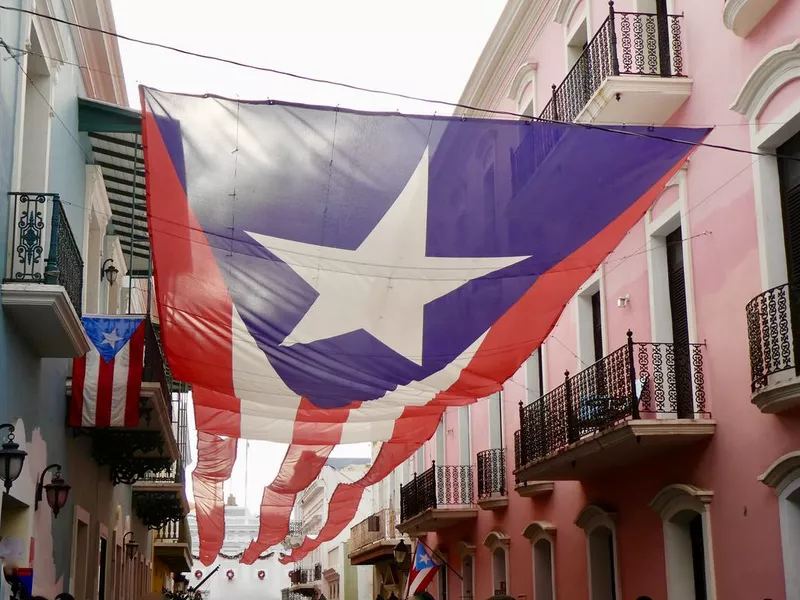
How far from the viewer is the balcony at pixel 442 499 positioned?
2227cm

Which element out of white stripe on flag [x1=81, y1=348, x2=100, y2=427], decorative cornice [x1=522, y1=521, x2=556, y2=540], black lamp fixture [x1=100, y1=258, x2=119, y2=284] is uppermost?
black lamp fixture [x1=100, y1=258, x2=119, y2=284]

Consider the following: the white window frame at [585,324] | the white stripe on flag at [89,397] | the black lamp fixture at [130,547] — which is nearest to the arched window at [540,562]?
the white window frame at [585,324]

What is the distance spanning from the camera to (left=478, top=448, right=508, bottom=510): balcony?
19.6m

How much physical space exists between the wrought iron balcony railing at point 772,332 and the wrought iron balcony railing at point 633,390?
5.71 ft

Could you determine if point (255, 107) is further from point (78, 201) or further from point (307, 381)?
point (78, 201)

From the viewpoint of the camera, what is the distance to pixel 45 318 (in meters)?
9.65

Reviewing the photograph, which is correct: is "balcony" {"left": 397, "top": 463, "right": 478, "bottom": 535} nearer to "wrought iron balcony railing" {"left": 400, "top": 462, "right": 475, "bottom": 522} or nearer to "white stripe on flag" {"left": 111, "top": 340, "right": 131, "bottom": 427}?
"wrought iron balcony railing" {"left": 400, "top": 462, "right": 475, "bottom": 522}

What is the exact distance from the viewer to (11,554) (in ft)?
32.3

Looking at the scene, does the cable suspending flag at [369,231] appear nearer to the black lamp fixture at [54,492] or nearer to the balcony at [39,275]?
the balcony at [39,275]

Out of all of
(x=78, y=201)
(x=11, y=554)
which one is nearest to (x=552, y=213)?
(x=11, y=554)

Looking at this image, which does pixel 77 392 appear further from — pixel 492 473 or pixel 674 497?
pixel 492 473

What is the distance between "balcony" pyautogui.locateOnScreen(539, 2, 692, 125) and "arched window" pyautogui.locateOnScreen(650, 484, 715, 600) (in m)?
4.46

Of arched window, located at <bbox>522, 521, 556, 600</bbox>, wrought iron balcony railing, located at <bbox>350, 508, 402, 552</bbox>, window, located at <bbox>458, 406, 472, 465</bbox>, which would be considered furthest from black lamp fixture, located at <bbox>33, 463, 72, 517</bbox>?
wrought iron balcony railing, located at <bbox>350, 508, 402, 552</bbox>

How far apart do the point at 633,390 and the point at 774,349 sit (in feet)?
8.06
